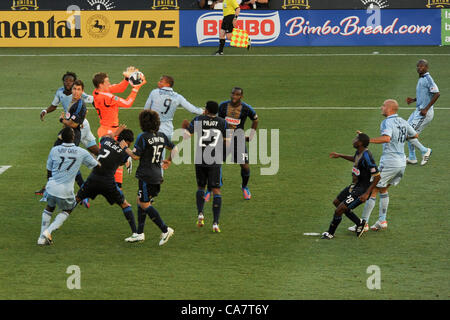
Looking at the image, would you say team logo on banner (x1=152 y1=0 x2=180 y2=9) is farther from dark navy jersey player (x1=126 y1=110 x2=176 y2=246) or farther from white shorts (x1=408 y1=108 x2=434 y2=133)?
dark navy jersey player (x1=126 y1=110 x2=176 y2=246)

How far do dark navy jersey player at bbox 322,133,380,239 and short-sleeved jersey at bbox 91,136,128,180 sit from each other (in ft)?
11.2

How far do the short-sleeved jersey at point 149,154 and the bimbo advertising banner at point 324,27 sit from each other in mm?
22231

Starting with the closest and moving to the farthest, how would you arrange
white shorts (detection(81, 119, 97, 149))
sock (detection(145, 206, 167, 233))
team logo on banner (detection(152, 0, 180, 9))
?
sock (detection(145, 206, 167, 233)), white shorts (detection(81, 119, 97, 149)), team logo on banner (detection(152, 0, 180, 9))

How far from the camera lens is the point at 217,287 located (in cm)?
1133

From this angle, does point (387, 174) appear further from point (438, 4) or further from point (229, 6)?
point (438, 4)

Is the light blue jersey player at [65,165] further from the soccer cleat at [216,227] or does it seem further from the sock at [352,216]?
the sock at [352,216]

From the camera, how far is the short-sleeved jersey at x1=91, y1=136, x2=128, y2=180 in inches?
519

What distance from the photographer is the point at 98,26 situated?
35.2m

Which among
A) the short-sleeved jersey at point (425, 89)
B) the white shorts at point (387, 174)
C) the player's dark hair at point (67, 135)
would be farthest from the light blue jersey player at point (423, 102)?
the player's dark hair at point (67, 135)

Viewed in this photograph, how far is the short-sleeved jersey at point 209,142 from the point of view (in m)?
14.0

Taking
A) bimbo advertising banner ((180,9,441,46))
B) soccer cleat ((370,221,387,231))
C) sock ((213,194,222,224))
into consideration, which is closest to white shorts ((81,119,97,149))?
sock ((213,194,222,224))

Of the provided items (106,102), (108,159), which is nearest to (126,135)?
(108,159)

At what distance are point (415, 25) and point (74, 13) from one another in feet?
46.7

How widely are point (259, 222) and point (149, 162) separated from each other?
103 inches
